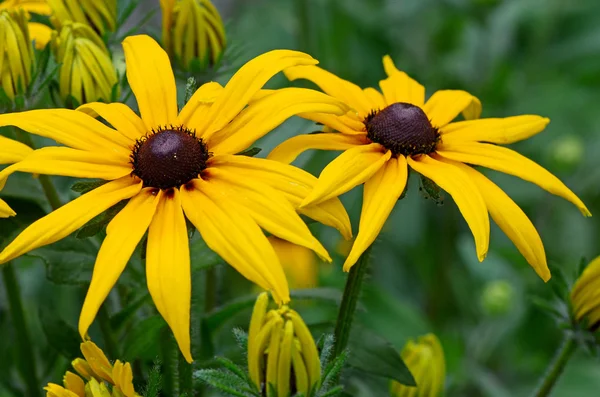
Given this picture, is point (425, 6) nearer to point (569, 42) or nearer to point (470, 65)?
point (470, 65)

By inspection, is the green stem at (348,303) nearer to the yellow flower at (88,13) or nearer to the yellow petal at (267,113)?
the yellow petal at (267,113)

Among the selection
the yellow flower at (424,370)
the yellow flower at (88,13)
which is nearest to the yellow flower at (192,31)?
the yellow flower at (88,13)

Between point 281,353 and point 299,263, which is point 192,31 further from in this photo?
point 299,263

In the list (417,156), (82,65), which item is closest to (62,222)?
(82,65)

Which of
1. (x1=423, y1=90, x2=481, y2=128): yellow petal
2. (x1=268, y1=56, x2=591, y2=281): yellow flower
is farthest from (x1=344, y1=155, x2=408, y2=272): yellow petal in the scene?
(x1=423, y1=90, x2=481, y2=128): yellow petal

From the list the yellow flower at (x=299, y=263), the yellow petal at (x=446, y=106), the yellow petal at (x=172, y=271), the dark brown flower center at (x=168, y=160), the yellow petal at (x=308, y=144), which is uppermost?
the yellow flower at (x=299, y=263)
